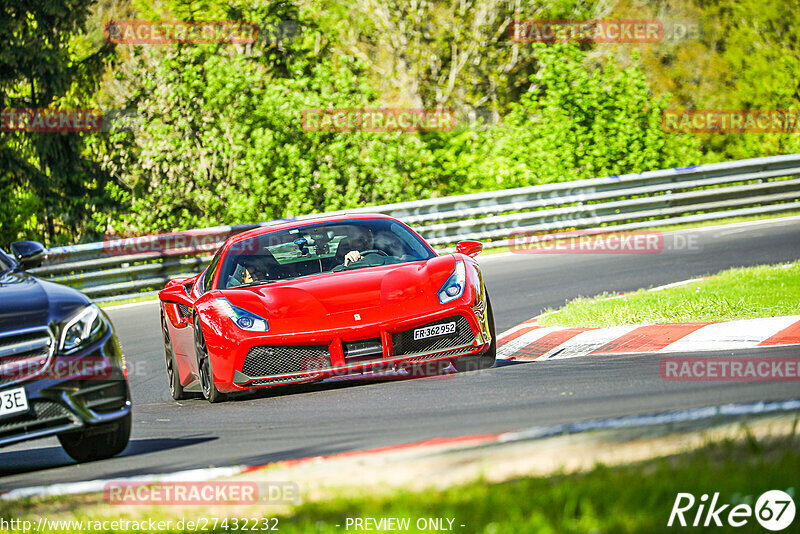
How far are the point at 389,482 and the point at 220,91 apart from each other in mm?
18040

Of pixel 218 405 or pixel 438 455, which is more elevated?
pixel 438 455

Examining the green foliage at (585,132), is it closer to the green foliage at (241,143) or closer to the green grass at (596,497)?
the green foliage at (241,143)

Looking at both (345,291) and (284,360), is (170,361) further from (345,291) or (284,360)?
(345,291)

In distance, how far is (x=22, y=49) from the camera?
2153cm

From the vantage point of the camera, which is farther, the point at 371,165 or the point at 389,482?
the point at 371,165

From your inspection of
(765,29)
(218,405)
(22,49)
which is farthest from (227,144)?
(765,29)

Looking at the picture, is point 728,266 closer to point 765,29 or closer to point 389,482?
point 389,482

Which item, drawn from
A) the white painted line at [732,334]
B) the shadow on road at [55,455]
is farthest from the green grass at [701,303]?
the shadow on road at [55,455]

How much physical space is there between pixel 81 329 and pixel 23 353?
13.7 inches

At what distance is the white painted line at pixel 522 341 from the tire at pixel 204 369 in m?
2.46

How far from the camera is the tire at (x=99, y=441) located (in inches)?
243

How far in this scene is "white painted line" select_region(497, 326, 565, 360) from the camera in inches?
360

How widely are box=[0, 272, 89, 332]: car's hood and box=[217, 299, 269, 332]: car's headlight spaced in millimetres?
1472

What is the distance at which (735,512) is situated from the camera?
3.27 m
